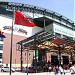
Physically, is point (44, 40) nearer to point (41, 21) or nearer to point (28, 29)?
point (28, 29)

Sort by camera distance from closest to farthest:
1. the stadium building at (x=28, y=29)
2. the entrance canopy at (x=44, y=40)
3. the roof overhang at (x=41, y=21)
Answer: the entrance canopy at (x=44, y=40)
the stadium building at (x=28, y=29)
the roof overhang at (x=41, y=21)

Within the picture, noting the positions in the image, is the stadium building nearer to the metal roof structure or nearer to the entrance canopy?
the metal roof structure

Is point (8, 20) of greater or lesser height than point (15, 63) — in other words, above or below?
above

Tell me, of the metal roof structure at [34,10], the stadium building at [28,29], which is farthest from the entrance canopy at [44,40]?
the metal roof structure at [34,10]

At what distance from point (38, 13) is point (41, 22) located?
368 centimetres

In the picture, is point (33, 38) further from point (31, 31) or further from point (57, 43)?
point (31, 31)

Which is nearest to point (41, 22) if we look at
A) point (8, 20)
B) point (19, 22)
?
point (8, 20)

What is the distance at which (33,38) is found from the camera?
110ft

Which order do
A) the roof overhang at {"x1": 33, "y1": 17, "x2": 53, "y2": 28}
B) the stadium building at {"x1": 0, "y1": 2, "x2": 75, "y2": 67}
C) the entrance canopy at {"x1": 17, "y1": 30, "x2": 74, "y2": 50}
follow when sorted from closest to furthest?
1. the entrance canopy at {"x1": 17, "y1": 30, "x2": 74, "y2": 50}
2. the stadium building at {"x1": 0, "y1": 2, "x2": 75, "y2": 67}
3. the roof overhang at {"x1": 33, "y1": 17, "x2": 53, "y2": 28}

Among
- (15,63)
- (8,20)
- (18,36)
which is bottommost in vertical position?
(15,63)

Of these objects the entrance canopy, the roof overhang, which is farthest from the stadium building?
the entrance canopy

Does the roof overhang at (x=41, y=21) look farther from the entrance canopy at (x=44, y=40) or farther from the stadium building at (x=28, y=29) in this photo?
the entrance canopy at (x=44, y=40)

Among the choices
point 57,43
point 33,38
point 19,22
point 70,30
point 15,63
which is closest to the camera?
point 19,22

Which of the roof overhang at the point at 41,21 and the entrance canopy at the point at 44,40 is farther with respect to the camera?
the roof overhang at the point at 41,21
